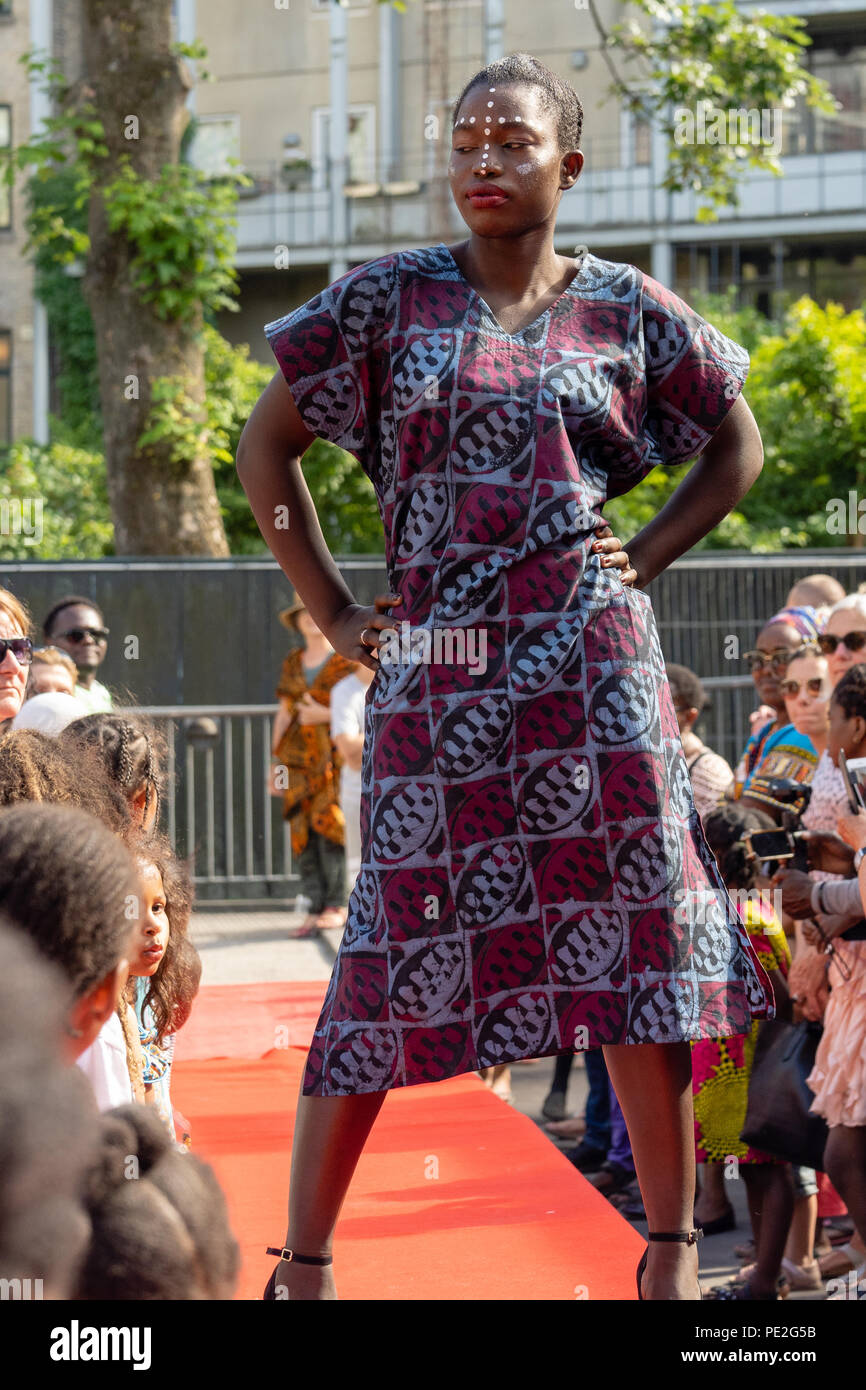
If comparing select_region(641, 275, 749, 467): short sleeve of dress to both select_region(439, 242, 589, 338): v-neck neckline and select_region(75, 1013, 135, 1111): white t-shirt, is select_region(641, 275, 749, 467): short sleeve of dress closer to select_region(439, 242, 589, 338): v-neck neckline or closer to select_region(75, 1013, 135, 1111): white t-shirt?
select_region(439, 242, 589, 338): v-neck neckline

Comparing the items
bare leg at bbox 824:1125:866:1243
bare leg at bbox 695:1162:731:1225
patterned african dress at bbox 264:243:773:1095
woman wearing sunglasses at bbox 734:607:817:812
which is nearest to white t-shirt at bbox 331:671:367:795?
woman wearing sunglasses at bbox 734:607:817:812

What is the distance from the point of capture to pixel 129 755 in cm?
326

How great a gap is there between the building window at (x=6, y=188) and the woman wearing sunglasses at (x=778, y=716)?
21983mm

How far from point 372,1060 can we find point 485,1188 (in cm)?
130

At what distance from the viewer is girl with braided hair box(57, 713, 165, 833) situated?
10.5ft

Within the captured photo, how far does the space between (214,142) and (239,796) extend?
19.9m

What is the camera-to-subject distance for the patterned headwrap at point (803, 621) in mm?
5734

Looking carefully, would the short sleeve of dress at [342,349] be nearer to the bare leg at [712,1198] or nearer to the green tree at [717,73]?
the bare leg at [712,1198]

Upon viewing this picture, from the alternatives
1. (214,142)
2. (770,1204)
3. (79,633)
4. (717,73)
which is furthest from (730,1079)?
(214,142)

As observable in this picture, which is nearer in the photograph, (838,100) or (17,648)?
(17,648)

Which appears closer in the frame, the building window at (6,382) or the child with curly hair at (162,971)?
the child with curly hair at (162,971)

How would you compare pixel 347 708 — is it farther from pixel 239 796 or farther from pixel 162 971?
pixel 162 971

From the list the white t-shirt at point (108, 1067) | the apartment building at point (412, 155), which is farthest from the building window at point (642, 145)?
the white t-shirt at point (108, 1067)

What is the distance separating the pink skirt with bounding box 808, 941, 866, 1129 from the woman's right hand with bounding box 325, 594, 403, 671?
6.41ft
